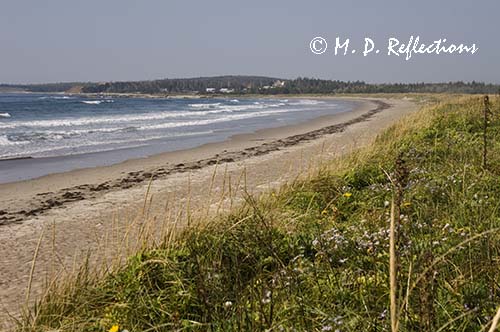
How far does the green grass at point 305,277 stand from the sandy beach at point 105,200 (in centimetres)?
34

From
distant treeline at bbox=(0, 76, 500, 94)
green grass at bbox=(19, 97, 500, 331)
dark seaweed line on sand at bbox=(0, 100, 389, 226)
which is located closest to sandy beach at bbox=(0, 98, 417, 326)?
dark seaweed line on sand at bbox=(0, 100, 389, 226)

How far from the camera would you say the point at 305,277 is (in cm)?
340

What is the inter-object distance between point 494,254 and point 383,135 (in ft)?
31.5

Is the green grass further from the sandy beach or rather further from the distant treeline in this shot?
the distant treeline

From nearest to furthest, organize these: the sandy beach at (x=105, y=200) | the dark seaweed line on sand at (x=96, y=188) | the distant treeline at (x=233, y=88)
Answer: the sandy beach at (x=105, y=200), the dark seaweed line on sand at (x=96, y=188), the distant treeline at (x=233, y=88)

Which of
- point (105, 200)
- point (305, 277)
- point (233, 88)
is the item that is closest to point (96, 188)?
point (105, 200)

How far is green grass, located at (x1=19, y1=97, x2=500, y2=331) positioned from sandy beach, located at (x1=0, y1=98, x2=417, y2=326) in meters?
0.34

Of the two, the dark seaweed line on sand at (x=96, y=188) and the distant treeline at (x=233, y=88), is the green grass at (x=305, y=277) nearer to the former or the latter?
the dark seaweed line on sand at (x=96, y=188)

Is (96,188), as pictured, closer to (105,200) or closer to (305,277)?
(105,200)

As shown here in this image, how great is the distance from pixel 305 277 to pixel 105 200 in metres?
6.64

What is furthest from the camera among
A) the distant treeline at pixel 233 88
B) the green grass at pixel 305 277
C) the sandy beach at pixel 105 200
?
the distant treeline at pixel 233 88

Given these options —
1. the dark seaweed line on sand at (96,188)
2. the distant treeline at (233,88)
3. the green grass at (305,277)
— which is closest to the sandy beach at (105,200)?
the dark seaweed line on sand at (96,188)

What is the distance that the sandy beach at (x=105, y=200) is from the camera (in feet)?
16.3

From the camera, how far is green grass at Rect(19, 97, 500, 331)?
263 cm
